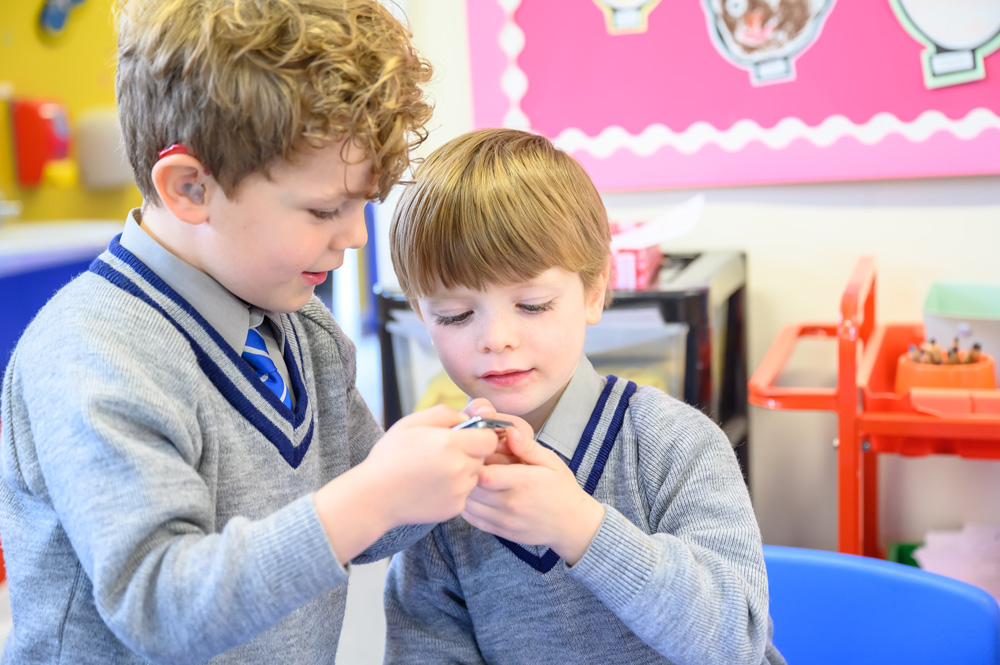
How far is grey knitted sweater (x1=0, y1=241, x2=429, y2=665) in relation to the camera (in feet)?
1.66

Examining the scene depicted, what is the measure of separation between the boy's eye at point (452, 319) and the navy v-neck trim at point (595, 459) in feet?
0.43

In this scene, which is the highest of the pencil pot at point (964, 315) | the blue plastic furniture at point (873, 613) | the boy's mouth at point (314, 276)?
the boy's mouth at point (314, 276)

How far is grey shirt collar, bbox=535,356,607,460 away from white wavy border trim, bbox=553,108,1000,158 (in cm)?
98

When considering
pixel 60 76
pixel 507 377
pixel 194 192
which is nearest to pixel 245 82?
pixel 194 192

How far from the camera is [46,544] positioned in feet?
1.94

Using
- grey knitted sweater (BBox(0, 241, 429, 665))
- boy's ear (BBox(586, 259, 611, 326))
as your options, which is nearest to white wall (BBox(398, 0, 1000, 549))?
boy's ear (BBox(586, 259, 611, 326))

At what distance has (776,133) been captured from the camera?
162cm

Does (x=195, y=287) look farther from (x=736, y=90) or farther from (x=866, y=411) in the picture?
(x=736, y=90)

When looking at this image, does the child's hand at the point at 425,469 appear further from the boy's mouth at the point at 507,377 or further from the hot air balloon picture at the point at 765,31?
the hot air balloon picture at the point at 765,31

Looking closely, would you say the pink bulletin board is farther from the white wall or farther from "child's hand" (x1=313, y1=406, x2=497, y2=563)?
"child's hand" (x1=313, y1=406, x2=497, y2=563)

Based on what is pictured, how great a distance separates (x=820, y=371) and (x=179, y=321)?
1338 mm

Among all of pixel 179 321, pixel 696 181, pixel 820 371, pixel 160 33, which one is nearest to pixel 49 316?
pixel 179 321

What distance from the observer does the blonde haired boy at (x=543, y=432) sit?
0.69 metres

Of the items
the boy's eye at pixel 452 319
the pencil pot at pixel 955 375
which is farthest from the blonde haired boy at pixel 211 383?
the pencil pot at pixel 955 375
